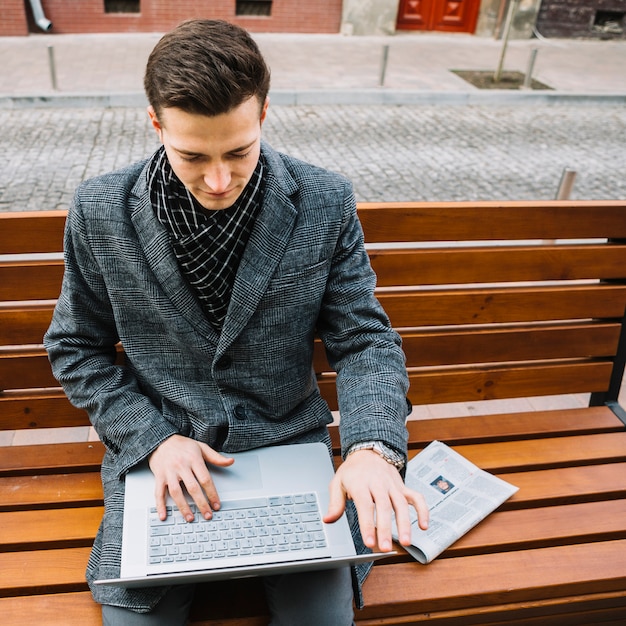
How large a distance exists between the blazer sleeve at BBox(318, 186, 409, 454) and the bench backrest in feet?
1.43

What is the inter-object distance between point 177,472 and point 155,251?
570 millimetres

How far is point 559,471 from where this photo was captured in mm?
2463

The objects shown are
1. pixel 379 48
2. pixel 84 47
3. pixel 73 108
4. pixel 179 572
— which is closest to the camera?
pixel 179 572

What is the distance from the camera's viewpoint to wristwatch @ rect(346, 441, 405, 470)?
1749 millimetres

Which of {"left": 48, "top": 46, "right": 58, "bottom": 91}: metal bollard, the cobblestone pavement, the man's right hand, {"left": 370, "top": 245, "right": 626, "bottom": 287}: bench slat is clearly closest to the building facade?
the cobblestone pavement

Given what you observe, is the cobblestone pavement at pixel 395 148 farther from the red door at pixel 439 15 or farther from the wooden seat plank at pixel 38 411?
the red door at pixel 439 15

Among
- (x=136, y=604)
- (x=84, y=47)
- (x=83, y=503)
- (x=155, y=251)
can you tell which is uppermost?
(x=155, y=251)

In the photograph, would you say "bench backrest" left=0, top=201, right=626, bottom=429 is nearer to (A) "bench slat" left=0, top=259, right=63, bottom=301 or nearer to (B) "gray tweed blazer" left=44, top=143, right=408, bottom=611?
(A) "bench slat" left=0, top=259, right=63, bottom=301

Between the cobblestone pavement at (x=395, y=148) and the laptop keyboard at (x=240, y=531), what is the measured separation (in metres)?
5.01

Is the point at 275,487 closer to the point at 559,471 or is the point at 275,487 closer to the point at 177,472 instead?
the point at 177,472

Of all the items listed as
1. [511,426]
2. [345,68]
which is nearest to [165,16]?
[345,68]

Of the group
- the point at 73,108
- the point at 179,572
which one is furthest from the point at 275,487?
the point at 73,108

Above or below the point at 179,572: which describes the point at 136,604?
below

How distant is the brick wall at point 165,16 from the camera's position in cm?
1338
